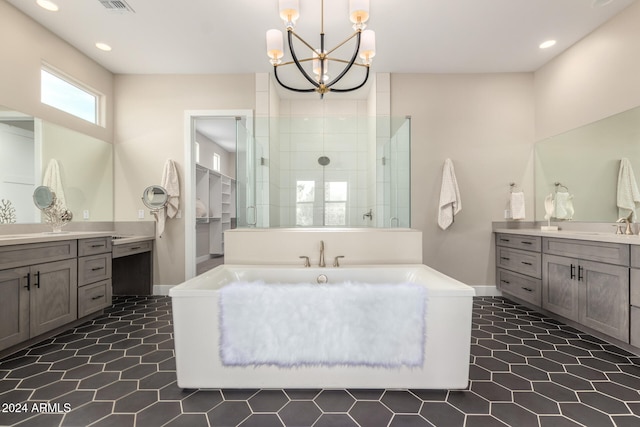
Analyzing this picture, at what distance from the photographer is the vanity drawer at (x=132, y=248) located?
10.2ft

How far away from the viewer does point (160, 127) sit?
3.71 m

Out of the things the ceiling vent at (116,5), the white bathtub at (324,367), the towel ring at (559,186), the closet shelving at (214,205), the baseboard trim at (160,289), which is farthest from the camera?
the closet shelving at (214,205)

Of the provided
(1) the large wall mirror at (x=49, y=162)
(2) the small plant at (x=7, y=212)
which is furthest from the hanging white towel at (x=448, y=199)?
(2) the small plant at (x=7, y=212)

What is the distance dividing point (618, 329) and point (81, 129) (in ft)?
17.3

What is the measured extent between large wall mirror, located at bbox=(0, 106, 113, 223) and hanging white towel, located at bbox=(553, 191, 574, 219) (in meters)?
5.26

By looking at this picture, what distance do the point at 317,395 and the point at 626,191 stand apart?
10.2 feet

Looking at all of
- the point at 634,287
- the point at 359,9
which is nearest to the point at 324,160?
the point at 359,9

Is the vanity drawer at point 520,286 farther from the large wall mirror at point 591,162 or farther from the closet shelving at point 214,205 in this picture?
the closet shelving at point 214,205

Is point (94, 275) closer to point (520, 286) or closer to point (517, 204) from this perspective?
point (520, 286)

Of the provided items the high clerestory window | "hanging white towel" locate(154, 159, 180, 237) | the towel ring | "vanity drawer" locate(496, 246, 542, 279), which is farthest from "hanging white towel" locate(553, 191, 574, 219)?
the high clerestory window

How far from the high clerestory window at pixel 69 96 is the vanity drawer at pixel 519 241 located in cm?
500

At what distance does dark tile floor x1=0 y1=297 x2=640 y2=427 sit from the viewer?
1.46 m

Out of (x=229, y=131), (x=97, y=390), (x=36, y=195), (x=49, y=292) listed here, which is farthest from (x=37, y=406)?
(x=229, y=131)

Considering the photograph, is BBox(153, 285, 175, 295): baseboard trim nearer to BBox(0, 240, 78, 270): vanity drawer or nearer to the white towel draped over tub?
BBox(0, 240, 78, 270): vanity drawer
